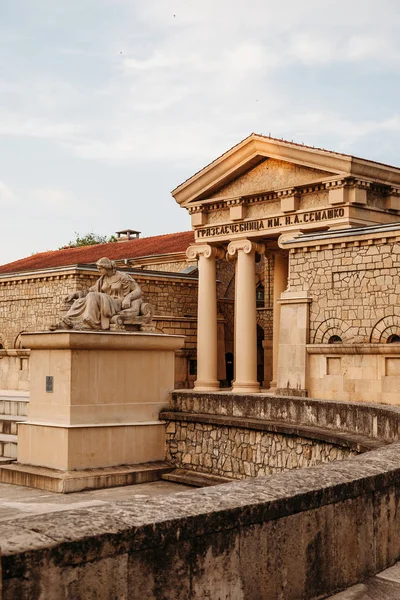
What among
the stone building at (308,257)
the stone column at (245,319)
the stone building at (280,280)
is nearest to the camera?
the stone building at (308,257)

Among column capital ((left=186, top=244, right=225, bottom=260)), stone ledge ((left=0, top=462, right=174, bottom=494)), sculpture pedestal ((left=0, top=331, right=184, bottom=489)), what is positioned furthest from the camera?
column capital ((left=186, top=244, right=225, bottom=260))

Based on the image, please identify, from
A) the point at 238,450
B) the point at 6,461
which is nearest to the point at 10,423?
the point at 6,461

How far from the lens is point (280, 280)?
88.2ft

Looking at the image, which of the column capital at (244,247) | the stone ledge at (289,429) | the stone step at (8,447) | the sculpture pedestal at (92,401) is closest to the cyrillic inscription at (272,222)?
the column capital at (244,247)

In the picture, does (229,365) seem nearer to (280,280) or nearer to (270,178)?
(280,280)

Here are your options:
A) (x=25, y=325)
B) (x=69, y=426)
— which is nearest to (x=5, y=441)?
(x=69, y=426)

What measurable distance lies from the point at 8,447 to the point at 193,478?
373cm

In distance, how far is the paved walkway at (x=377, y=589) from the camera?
4.52 meters

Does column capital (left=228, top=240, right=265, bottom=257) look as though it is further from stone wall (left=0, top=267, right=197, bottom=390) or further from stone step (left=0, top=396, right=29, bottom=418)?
stone step (left=0, top=396, right=29, bottom=418)

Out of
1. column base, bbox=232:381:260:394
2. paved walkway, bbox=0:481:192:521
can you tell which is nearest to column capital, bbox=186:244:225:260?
column base, bbox=232:381:260:394

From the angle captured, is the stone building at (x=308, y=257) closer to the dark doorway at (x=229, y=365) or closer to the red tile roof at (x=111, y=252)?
the dark doorway at (x=229, y=365)

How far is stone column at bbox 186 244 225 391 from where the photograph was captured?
26422mm

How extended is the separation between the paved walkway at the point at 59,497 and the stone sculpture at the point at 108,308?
9.59 feet

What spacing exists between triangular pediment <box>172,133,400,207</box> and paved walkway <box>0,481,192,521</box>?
1093 cm
